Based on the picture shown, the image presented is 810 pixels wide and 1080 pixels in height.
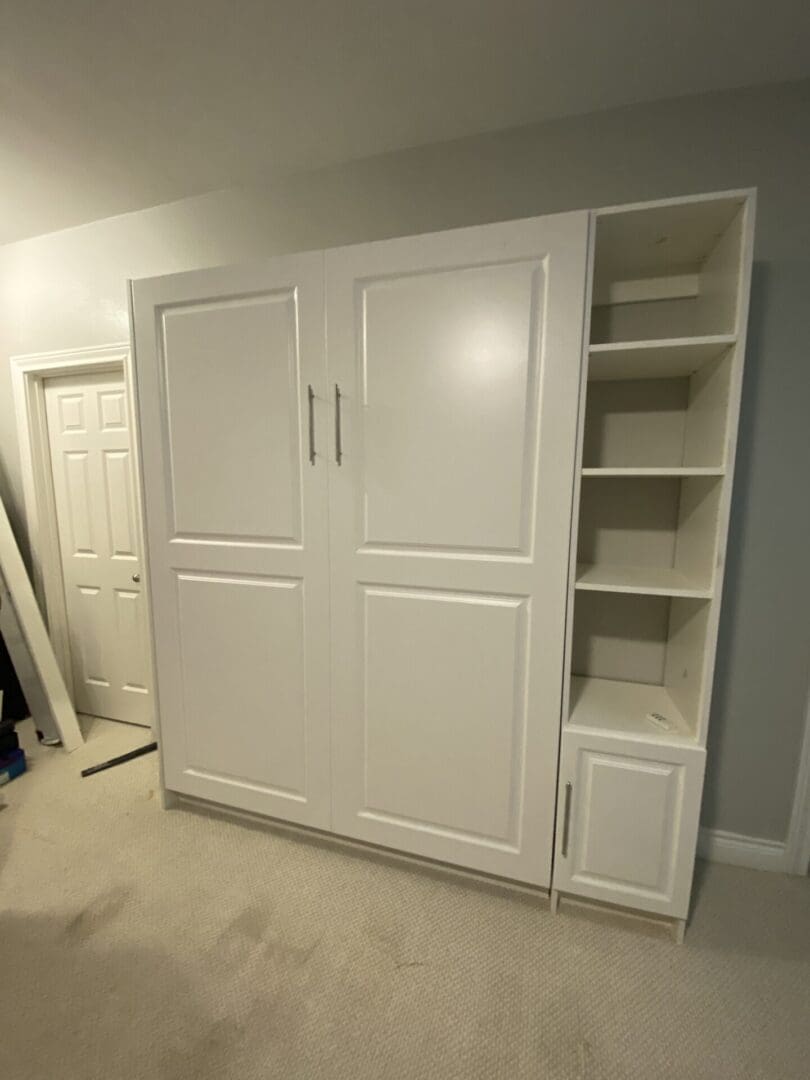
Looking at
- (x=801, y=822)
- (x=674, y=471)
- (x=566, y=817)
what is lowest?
(x=801, y=822)

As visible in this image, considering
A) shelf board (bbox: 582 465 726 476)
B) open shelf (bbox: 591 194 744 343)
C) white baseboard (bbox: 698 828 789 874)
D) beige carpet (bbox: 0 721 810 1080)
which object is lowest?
beige carpet (bbox: 0 721 810 1080)

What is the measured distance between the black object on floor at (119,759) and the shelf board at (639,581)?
2.20m

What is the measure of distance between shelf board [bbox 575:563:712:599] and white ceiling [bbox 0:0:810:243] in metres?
1.49

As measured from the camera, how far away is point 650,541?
1.62 metres

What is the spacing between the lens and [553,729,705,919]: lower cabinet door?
129cm

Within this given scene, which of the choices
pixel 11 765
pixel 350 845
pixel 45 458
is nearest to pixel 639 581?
pixel 350 845

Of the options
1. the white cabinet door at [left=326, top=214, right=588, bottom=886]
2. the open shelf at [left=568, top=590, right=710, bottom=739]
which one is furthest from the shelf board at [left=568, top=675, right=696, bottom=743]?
the white cabinet door at [left=326, top=214, right=588, bottom=886]

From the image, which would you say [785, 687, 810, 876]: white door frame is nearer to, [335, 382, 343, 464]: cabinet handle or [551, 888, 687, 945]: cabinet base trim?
[551, 888, 687, 945]: cabinet base trim

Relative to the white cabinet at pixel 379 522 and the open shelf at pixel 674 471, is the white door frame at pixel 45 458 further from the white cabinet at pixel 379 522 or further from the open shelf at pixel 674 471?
the open shelf at pixel 674 471

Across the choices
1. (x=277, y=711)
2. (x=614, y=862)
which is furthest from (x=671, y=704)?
(x=277, y=711)

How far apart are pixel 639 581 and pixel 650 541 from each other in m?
0.32

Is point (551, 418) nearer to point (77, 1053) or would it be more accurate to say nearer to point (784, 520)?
point (784, 520)

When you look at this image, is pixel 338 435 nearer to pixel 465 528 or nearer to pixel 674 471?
pixel 465 528

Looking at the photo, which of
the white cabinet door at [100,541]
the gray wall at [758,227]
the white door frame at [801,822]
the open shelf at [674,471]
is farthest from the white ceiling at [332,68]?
the white door frame at [801,822]
